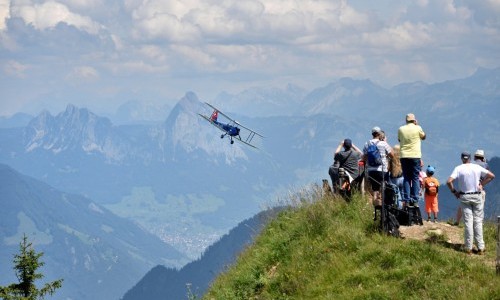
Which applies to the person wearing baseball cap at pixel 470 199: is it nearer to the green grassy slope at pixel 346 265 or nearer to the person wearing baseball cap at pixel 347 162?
the green grassy slope at pixel 346 265

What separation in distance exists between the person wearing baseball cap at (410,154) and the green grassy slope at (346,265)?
6.89 ft

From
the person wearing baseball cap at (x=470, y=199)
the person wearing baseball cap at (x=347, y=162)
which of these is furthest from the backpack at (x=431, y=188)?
the person wearing baseball cap at (x=470, y=199)

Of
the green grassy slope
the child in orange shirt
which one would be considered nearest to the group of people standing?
the child in orange shirt

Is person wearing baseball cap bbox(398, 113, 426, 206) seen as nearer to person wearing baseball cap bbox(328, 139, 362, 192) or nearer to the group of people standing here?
the group of people standing

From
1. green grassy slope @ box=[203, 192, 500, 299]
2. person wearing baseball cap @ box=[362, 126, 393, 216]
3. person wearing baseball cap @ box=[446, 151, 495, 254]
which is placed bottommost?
green grassy slope @ box=[203, 192, 500, 299]

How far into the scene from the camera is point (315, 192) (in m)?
15.8

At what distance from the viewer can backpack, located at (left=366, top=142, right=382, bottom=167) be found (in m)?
14.9

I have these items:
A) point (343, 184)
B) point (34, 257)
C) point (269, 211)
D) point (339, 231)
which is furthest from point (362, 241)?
point (34, 257)

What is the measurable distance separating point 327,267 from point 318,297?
1054mm

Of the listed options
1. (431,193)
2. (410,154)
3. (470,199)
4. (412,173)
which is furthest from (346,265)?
(431,193)

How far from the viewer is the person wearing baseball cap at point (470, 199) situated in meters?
12.2

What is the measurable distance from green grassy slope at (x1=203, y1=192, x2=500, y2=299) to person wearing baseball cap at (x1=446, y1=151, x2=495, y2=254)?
39 centimetres

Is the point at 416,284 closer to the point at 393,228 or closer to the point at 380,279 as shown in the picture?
the point at 380,279

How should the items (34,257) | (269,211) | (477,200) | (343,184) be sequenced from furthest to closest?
(34,257)
(269,211)
(343,184)
(477,200)
